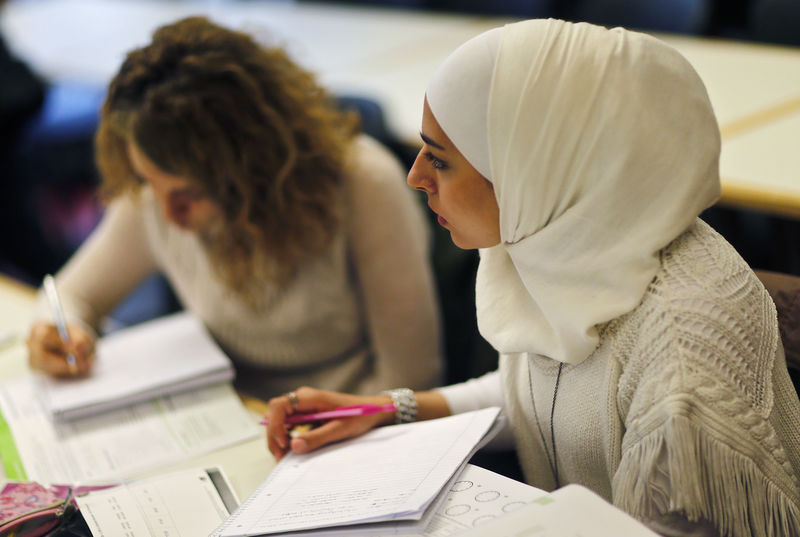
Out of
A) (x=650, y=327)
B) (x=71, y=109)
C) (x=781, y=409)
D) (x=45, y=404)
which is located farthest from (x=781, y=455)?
(x=71, y=109)

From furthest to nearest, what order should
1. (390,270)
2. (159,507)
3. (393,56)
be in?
(393,56), (390,270), (159,507)

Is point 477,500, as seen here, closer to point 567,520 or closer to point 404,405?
point 567,520

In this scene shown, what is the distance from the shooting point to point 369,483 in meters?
0.88

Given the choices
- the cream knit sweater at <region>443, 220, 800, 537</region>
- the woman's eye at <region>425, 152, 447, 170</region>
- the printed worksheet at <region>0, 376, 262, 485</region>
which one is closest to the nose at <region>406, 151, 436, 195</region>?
the woman's eye at <region>425, 152, 447, 170</region>

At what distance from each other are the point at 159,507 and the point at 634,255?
62 cm

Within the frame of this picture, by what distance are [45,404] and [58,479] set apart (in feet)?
0.86

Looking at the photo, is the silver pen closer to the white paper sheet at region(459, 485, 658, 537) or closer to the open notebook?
the open notebook

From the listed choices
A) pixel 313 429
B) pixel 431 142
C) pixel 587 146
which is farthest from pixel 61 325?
pixel 587 146

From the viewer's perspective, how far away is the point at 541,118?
2.61ft

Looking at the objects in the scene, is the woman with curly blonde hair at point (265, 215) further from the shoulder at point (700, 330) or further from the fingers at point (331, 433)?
the shoulder at point (700, 330)

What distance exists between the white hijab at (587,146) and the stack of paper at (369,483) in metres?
0.19

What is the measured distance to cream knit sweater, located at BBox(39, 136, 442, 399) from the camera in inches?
58.1

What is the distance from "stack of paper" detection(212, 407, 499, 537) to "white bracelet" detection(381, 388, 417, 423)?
0.15 feet

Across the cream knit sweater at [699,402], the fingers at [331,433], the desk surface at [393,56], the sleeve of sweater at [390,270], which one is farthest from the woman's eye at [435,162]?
the desk surface at [393,56]
